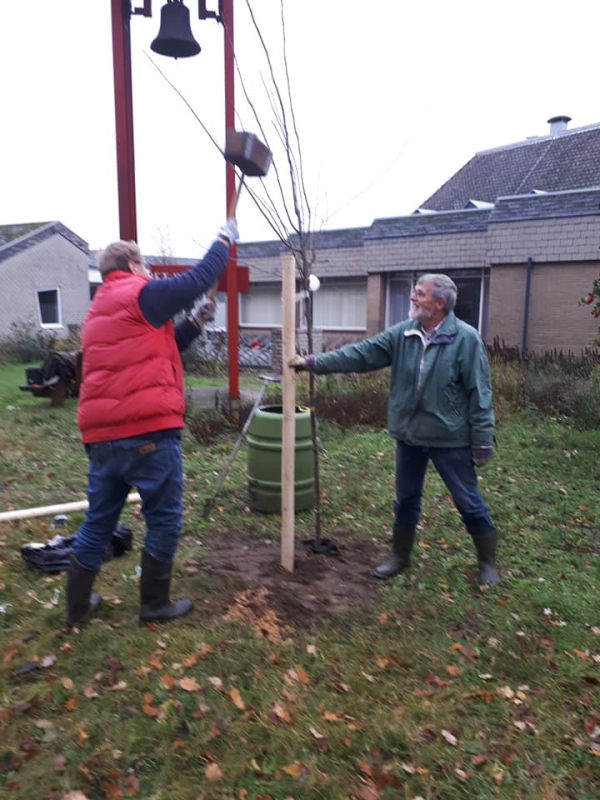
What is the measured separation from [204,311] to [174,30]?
4.04 meters

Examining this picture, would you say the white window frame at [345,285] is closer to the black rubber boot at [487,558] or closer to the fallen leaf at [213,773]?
the black rubber boot at [487,558]

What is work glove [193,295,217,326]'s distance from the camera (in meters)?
3.45

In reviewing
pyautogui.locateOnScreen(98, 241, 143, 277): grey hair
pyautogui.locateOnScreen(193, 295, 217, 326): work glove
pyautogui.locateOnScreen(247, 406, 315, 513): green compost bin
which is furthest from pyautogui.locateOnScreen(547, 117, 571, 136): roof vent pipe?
pyautogui.locateOnScreen(98, 241, 143, 277): grey hair

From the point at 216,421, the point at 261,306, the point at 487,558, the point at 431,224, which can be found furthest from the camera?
the point at 261,306

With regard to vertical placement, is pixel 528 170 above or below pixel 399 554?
above

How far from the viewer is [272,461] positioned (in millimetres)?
5027

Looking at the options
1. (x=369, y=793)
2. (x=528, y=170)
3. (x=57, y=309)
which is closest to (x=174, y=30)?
(x=369, y=793)

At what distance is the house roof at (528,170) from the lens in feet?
74.0

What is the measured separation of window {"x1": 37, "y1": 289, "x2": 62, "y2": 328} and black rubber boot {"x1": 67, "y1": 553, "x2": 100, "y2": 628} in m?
20.5

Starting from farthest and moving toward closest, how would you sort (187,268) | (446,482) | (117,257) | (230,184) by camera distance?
(187,268), (230,184), (446,482), (117,257)

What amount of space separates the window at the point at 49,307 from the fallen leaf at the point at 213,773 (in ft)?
71.4

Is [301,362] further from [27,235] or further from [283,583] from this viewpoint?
[27,235]

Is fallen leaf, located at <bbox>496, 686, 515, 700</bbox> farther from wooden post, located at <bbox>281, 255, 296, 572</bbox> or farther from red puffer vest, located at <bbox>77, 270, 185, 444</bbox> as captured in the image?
red puffer vest, located at <bbox>77, 270, 185, 444</bbox>

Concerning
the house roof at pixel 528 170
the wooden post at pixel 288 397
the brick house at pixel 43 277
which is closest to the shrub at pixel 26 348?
the brick house at pixel 43 277
